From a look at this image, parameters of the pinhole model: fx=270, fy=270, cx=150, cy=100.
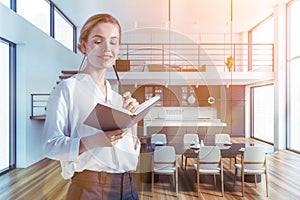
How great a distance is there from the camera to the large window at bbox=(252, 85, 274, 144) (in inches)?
341

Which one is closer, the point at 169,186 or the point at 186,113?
the point at 169,186

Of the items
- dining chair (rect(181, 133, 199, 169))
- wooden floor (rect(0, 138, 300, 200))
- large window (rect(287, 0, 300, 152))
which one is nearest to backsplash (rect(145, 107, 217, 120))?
large window (rect(287, 0, 300, 152))

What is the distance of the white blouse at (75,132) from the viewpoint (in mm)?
746

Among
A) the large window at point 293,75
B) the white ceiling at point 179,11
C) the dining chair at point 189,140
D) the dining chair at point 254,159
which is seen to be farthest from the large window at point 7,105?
the large window at point 293,75

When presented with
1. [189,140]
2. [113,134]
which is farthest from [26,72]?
[113,134]

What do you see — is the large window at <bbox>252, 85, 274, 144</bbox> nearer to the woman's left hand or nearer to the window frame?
the window frame

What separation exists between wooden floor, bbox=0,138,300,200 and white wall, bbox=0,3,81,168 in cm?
46

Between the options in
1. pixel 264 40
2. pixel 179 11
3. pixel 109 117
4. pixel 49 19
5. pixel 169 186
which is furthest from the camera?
pixel 264 40

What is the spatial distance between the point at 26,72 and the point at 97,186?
4.93 meters

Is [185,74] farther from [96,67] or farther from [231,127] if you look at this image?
[96,67]

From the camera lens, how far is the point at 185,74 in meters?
6.92

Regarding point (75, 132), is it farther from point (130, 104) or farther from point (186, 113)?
point (186, 113)

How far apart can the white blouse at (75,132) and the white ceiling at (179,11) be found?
Result: 5.99 m

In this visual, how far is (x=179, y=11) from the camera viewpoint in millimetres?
7848
